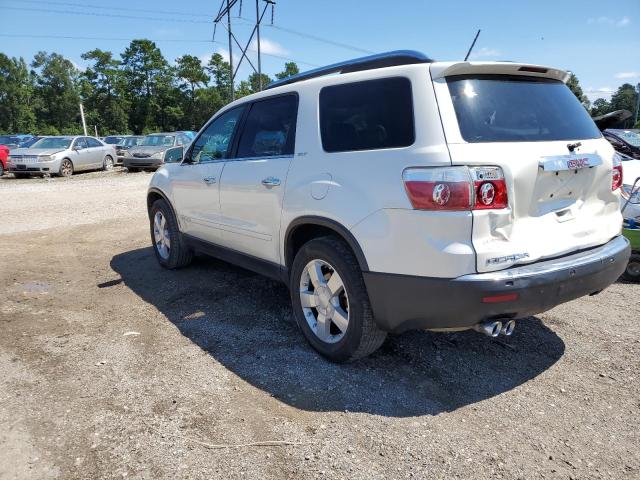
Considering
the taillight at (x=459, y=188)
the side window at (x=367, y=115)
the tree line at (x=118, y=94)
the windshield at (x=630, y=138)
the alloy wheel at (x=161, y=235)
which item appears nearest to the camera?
the taillight at (x=459, y=188)

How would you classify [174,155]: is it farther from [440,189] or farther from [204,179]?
[440,189]

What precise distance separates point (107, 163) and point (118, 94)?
62.7m

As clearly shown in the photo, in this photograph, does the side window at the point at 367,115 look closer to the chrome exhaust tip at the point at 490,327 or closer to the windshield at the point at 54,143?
the chrome exhaust tip at the point at 490,327

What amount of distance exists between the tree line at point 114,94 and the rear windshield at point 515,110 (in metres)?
76.6

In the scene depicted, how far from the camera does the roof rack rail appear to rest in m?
2.97

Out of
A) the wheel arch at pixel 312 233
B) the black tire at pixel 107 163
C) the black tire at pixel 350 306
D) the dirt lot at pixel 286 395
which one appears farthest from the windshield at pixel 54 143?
the black tire at pixel 350 306

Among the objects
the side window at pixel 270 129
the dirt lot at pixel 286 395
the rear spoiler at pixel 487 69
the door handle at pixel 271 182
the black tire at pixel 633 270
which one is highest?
the rear spoiler at pixel 487 69

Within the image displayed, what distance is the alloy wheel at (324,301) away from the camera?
314cm

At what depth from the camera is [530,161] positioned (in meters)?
2.60

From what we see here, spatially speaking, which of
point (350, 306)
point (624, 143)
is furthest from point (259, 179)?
point (624, 143)

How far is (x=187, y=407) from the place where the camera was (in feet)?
9.21

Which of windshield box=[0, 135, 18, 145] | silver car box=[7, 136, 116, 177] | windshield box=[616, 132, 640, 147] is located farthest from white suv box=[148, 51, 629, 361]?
windshield box=[0, 135, 18, 145]

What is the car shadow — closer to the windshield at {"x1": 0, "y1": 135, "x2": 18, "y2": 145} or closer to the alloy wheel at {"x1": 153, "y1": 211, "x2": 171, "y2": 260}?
the alloy wheel at {"x1": 153, "y1": 211, "x2": 171, "y2": 260}

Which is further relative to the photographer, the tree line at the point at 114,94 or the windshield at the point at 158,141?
the tree line at the point at 114,94
